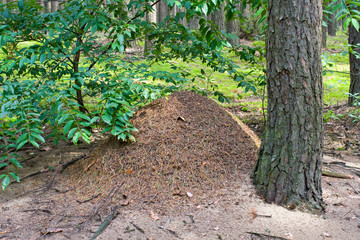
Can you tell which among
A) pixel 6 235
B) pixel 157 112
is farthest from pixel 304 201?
pixel 6 235

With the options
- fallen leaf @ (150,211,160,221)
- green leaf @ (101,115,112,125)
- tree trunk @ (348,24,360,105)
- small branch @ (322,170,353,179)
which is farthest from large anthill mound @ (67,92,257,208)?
tree trunk @ (348,24,360,105)

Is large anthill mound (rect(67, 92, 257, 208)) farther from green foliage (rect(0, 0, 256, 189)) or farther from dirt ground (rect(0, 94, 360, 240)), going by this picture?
green foliage (rect(0, 0, 256, 189))

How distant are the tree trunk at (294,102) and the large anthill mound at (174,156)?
634mm

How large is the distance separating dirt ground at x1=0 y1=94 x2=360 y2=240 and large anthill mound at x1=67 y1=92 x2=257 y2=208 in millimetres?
12

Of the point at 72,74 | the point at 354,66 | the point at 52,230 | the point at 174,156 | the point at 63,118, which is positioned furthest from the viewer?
the point at 354,66

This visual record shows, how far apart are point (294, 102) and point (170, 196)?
1507mm

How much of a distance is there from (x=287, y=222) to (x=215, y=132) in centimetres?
144

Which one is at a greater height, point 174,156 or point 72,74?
point 72,74

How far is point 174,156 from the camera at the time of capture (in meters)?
3.36

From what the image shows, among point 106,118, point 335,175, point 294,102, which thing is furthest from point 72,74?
point 335,175

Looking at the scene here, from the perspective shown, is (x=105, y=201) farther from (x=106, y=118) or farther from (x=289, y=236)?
(x=289, y=236)

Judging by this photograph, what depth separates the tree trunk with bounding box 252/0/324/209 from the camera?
259cm

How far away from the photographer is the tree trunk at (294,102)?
2588mm

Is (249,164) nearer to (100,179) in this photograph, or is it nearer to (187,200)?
(187,200)
